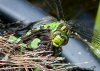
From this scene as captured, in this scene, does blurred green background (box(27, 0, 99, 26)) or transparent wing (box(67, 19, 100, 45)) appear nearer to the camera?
transparent wing (box(67, 19, 100, 45))

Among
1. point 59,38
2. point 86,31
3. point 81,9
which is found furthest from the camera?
point 81,9

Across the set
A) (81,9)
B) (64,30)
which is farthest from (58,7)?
(81,9)

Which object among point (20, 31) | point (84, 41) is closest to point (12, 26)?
point (20, 31)

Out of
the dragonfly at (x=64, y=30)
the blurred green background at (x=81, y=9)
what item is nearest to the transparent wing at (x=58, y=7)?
the dragonfly at (x=64, y=30)

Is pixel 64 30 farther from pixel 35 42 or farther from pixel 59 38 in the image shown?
pixel 35 42

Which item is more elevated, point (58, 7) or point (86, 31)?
point (58, 7)

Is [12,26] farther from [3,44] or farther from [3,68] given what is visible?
[3,68]

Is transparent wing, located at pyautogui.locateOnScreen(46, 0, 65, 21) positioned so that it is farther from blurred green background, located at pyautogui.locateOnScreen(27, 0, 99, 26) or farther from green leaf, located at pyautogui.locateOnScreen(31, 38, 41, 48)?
blurred green background, located at pyautogui.locateOnScreen(27, 0, 99, 26)

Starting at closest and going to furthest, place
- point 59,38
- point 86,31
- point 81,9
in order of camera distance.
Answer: point 59,38 → point 86,31 → point 81,9

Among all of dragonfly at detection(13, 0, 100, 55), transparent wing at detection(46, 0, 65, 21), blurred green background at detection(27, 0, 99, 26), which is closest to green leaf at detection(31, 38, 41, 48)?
dragonfly at detection(13, 0, 100, 55)

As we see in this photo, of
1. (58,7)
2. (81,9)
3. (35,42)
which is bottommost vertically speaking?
(35,42)
